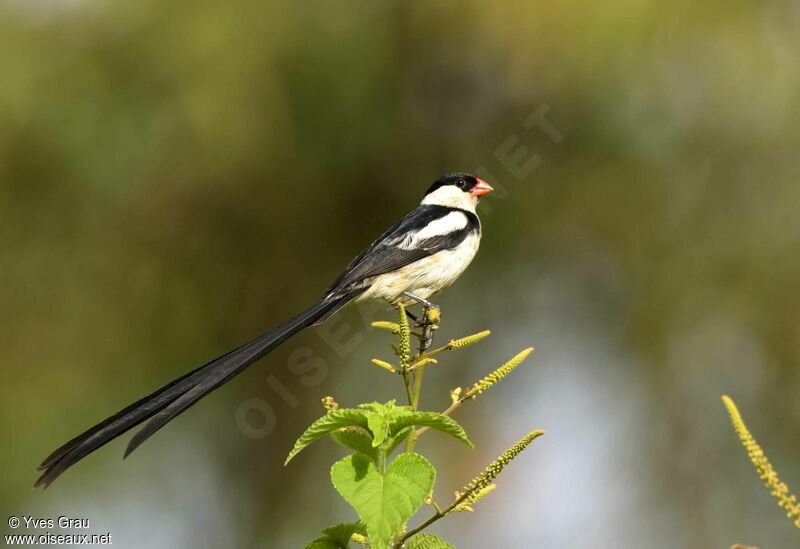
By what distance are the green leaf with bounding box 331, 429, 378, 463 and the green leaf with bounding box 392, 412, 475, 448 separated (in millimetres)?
85

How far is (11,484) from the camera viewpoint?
4340 millimetres

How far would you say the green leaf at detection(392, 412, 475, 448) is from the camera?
1.02 metres

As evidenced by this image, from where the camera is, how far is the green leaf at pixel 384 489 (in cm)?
98

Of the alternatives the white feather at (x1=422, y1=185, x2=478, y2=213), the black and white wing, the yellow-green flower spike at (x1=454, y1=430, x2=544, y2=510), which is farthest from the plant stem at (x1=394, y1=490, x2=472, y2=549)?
the white feather at (x1=422, y1=185, x2=478, y2=213)

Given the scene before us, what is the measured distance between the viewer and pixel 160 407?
1.62 meters

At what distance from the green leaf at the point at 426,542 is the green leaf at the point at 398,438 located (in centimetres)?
11

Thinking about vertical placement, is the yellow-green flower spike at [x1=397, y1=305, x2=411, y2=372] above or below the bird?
below

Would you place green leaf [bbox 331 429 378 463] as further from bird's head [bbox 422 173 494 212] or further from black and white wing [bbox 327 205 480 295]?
bird's head [bbox 422 173 494 212]

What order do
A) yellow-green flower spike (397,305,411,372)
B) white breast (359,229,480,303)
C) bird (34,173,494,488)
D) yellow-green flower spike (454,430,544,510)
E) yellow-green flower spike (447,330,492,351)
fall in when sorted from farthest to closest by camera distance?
white breast (359,229,480,303) → bird (34,173,494,488) → yellow-green flower spike (447,330,492,351) → yellow-green flower spike (397,305,411,372) → yellow-green flower spike (454,430,544,510)

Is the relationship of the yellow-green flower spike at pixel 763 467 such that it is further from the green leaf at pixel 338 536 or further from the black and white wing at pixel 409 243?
the black and white wing at pixel 409 243

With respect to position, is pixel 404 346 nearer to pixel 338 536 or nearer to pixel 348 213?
pixel 338 536

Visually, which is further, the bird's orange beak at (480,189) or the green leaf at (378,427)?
the bird's orange beak at (480,189)

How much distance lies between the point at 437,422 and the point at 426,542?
0.52 ft

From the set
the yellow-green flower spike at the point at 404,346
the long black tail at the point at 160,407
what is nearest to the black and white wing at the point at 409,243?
the long black tail at the point at 160,407
